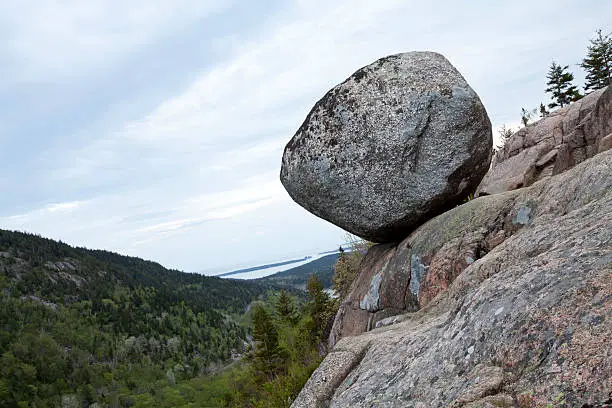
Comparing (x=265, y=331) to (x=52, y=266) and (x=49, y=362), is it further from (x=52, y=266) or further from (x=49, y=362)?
(x=52, y=266)

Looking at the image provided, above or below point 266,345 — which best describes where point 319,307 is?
above

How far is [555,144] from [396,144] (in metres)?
10.7

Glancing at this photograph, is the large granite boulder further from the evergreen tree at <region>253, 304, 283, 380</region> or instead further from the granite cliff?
the evergreen tree at <region>253, 304, 283, 380</region>

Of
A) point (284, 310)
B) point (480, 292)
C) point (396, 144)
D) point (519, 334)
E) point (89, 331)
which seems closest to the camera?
point (519, 334)

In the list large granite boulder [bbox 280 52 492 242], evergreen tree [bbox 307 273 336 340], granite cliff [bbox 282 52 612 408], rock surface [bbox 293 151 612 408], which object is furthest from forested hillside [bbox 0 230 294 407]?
rock surface [bbox 293 151 612 408]

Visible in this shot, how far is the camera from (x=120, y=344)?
145375mm

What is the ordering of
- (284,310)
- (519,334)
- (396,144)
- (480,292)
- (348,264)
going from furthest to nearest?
(284,310) < (348,264) < (396,144) < (480,292) < (519,334)

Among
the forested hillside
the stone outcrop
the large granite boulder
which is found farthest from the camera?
the forested hillside

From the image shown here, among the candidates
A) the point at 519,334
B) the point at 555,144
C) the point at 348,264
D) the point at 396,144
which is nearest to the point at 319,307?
the point at 348,264

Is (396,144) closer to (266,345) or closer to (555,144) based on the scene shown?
(555,144)

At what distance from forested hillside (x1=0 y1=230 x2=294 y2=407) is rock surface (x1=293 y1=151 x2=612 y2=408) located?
129780mm

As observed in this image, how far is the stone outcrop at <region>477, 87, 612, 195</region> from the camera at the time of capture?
10812 mm

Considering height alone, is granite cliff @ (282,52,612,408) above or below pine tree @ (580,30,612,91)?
below

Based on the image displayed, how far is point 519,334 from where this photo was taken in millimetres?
3502
